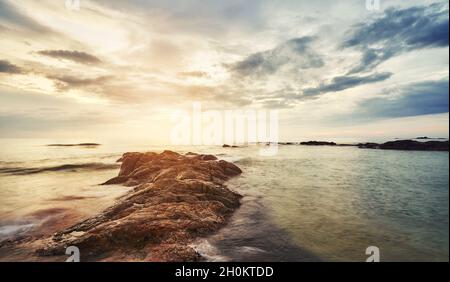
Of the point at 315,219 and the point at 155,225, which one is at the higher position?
the point at 155,225

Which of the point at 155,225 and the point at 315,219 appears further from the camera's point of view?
the point at 315,219

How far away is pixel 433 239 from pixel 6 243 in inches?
692

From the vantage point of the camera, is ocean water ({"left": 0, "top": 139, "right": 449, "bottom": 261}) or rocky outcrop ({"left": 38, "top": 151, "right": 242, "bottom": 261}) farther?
ocean water ({"left": 0, "top": 139, "right": 449, "bottom": 261})

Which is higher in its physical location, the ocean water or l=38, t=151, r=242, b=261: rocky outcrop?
l=38, t=151, r=242, b=261: rocky outcrop
